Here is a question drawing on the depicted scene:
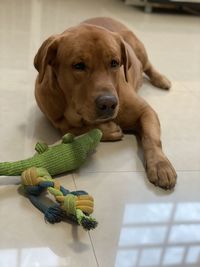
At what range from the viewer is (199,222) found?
4.66 feet

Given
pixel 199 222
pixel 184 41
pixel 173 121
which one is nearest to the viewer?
pixel 199 222

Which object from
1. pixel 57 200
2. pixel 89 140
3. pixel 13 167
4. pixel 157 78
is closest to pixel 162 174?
pixel 89 140

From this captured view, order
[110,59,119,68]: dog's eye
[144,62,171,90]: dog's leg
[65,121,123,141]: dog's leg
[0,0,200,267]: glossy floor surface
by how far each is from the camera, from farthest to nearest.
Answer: [144,62,171,90]: dog's leg → [65,121,123,141]: dog's leg → [110,59,119,68]: dog's eye → [0,0,200,267]: glossy floor surface

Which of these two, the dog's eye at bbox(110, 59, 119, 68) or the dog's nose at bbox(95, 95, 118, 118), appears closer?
the dog's nose at bbox(95, 95, 118, 118)

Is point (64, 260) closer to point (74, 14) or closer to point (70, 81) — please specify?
point (70, 81)

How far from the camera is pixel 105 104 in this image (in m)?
1.56

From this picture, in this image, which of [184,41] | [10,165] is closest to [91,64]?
[10,165]

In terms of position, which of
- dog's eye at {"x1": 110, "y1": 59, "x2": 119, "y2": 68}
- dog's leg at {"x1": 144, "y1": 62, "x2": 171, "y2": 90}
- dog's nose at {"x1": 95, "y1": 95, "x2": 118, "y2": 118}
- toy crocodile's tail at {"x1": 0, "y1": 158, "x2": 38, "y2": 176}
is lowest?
dog's leg at {"x1": 144, "y1": 62, "x2": 171, "y2": 90}

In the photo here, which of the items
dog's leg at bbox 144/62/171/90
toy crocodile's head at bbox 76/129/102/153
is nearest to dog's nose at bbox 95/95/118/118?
toy crocodile's head at bbox 76/129/102/153

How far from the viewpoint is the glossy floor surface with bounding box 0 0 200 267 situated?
122 cm

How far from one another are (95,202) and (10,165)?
1.08 feet

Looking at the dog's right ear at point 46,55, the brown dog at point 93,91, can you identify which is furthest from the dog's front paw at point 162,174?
the dog's right ear at point 46,55

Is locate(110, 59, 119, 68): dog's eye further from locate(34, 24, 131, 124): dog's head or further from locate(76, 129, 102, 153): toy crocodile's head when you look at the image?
locate(76, 129, 102, 153): toy crocodile's head

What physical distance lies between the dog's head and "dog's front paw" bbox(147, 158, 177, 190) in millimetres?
257
